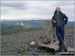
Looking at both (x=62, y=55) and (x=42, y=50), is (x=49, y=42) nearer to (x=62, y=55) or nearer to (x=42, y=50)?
(x=42, y=50)

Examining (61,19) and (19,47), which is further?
(19,47)

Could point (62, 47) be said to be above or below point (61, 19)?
below

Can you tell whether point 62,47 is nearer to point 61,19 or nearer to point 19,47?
point 61,19

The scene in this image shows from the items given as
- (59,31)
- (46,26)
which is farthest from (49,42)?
(59,31)

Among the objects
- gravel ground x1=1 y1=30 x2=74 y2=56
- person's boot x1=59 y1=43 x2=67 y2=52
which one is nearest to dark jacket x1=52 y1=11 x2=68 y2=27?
person's boot x1=59 y1=43 x2=67 y2=52

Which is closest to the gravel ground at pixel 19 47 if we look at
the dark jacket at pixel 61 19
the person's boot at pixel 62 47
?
the person's boot at pixel 62 47

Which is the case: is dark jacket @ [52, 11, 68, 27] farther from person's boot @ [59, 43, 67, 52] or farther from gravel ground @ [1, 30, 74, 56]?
gravel ground @ [1, 30, 74, 56]

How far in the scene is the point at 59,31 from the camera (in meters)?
15.0

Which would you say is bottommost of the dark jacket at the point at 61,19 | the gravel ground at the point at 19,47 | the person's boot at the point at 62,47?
the gravel ground at the point at 19,47

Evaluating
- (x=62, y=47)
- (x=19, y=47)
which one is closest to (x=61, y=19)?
(x=62, y=47)

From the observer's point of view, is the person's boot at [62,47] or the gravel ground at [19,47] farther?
the gravel ground at [19,47]

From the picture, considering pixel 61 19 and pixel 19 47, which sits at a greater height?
pixel 61 19

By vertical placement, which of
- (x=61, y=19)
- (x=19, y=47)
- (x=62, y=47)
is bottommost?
(x=19, y=47)

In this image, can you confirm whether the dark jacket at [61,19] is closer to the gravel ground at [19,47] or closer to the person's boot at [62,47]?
the person's boot at [62,47]
